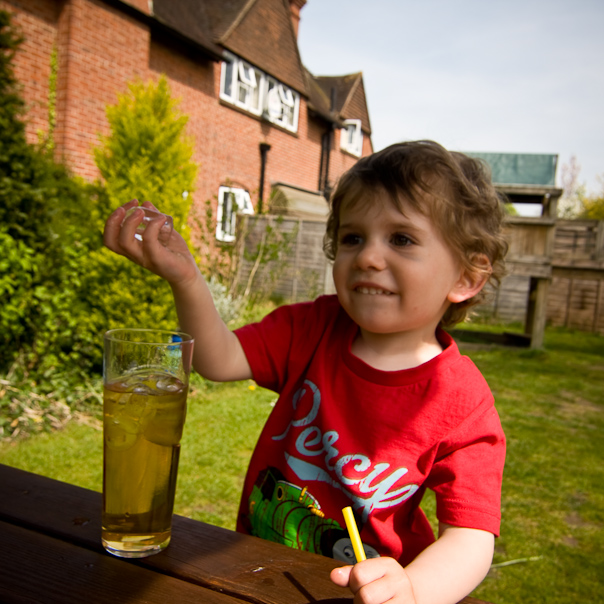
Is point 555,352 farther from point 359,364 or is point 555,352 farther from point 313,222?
point 359,364

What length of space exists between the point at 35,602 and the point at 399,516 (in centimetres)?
72

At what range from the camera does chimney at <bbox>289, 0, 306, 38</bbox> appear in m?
15.9

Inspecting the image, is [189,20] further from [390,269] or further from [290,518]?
[290,518]

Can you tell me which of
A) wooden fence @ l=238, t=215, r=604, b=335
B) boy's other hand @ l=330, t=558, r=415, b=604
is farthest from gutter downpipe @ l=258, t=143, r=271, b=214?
boy's other hand @ l=330, t=558, r=415, b=604

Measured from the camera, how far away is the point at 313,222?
11703mm

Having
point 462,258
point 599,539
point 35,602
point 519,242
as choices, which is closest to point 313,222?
point 519,242

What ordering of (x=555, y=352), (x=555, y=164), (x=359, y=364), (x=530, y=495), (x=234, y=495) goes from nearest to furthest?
(x=359, y=364) → (x=234, y=495) → (x=530, y=495) → (x=555, y=164) → (x=555, y=352)

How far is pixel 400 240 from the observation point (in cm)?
126

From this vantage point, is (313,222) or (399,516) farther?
(313,222)

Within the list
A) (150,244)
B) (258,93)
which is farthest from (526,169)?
(150,244)

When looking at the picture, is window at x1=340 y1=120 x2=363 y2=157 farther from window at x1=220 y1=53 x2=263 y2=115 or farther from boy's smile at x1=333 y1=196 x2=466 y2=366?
boy's smile at x1=333 y1=196 x2=466 y2=366

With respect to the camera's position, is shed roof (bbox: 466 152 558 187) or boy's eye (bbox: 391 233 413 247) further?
shed roof (bbox: 466 152 558 187)

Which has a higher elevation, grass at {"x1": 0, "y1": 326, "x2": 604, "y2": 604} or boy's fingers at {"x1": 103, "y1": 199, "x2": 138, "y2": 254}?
boy's fingers at {"x1": 103, "y1": 199, "x2": 138, "y2": 254}

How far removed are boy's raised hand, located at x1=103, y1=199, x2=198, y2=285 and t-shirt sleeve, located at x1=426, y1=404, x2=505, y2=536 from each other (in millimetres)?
638
